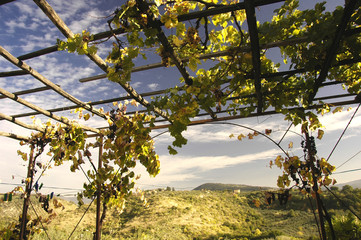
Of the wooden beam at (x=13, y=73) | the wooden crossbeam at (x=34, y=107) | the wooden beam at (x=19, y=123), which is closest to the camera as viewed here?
the wooden beam at (x=13, y=73)

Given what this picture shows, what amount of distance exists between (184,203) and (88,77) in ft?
48.8

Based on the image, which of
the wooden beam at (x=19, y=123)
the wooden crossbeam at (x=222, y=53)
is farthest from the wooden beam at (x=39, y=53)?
the wooden beam at (x=19, y=123)

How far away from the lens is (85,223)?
11984 mm

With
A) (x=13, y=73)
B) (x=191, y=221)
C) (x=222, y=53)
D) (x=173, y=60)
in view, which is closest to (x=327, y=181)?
(x=222, y=53)

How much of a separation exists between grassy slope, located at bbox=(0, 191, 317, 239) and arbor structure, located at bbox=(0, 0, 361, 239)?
26.8 feet

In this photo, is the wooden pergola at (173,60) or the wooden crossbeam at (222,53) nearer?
the wooden pergola at (173,60)

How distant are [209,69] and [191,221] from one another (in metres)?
12.4

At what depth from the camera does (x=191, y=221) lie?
40.9ft

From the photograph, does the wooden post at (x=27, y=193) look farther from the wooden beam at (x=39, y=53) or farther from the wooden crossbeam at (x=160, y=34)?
the wooden crossbeam at (x=160, y=34)

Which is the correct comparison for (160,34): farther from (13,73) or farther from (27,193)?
(27,193)

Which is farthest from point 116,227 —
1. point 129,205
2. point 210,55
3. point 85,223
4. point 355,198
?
point 355,198

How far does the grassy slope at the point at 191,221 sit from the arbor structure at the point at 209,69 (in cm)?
816

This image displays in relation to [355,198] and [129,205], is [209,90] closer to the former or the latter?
[129,205]

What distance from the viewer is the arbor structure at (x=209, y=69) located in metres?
1.39
